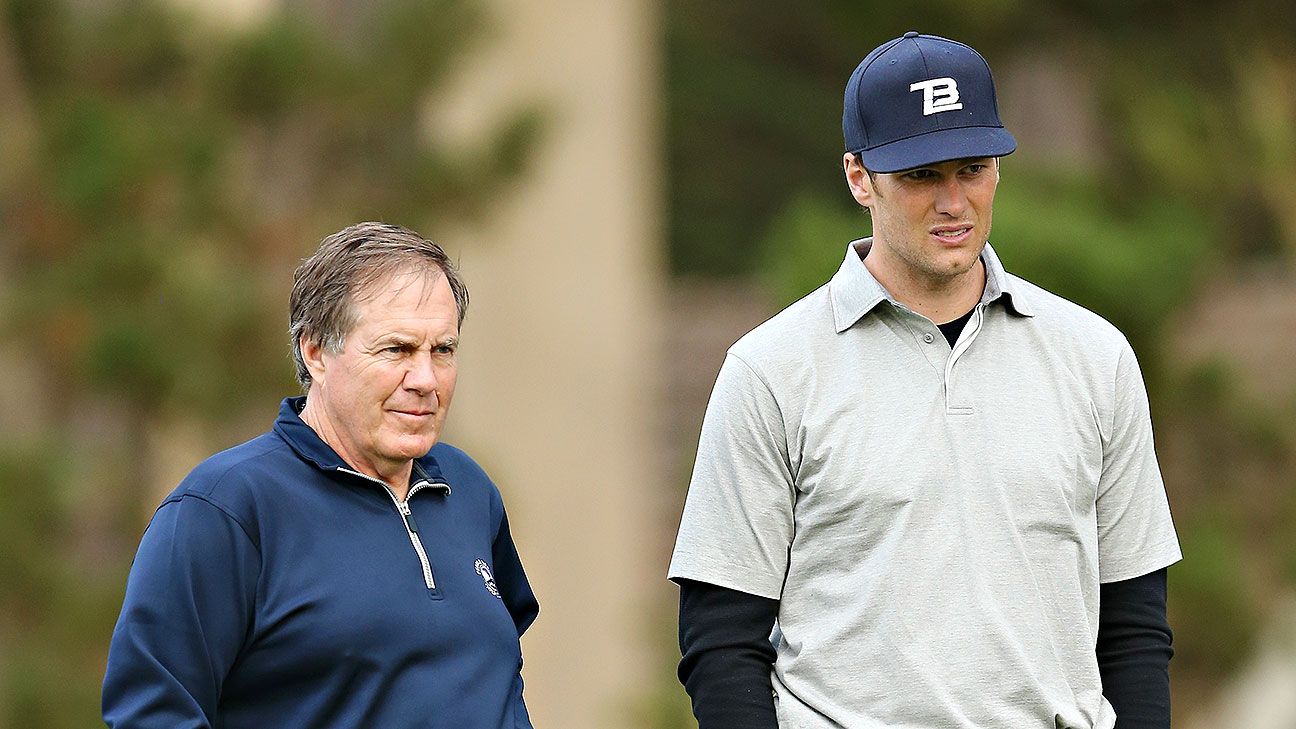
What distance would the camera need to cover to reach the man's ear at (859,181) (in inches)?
106

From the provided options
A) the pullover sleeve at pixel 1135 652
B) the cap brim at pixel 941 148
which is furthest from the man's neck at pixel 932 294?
the pullover sleeve at pixel 1135 652

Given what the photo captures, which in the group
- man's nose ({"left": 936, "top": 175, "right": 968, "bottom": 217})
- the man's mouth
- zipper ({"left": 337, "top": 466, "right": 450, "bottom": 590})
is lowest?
zipper ({"left": 337, "top": 466, "right": 450, "bottom": 590})

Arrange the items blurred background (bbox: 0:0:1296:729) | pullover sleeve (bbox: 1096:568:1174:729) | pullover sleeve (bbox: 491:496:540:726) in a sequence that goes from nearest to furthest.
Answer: pullover sleeve (bbox: 1096:568:1174:729) < pullover sleeve (bbox: 491:496:540:726) < blurred background (bbox: 0:0:1296:729)

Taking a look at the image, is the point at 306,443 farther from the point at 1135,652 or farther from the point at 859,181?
the point at 1135,652

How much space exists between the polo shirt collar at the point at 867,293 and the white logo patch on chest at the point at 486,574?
0.57 metres

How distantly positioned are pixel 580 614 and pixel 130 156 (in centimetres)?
440

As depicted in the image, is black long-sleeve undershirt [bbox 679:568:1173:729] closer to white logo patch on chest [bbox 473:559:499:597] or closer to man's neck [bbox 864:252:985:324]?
white logo patch on chest [bbox 473:559:499:597]

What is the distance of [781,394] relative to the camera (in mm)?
2645

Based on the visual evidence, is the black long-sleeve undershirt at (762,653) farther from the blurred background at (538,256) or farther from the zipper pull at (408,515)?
the blurred background at (538,256)

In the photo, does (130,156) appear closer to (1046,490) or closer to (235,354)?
(235,354)

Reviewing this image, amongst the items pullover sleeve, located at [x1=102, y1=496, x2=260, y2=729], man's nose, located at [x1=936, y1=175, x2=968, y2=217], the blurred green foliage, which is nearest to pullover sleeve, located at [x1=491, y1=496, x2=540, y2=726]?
pullover sleeve, located at [x1=102, y1=496, x2=260, y2=729]

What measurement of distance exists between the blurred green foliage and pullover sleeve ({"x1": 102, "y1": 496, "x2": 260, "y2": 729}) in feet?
12.7

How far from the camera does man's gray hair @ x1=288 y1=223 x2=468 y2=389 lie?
2615mm

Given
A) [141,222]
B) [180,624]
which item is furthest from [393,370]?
[141,222]
